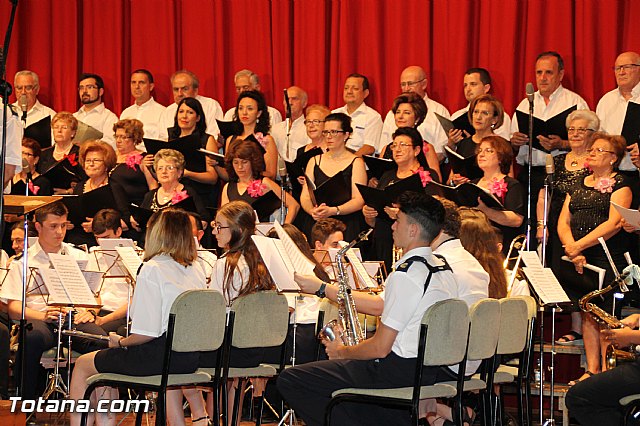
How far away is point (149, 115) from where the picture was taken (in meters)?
10.1

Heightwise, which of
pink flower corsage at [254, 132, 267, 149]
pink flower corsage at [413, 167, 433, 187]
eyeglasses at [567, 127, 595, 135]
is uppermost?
eyeglasses at [567, 127, 595, 135]

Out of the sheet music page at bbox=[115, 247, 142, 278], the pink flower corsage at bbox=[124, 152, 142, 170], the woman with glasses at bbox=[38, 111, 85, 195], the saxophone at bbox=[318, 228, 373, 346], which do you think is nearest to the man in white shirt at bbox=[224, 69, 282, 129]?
the pink flower corsage at bbox=[124, 152, 142, 170]

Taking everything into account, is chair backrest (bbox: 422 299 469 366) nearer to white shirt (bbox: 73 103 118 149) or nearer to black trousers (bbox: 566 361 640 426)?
black trousers (bbox: 566 361 640 426)

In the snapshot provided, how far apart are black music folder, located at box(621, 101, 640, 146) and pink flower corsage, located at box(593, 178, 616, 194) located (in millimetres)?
396

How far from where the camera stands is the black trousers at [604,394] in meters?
5.21

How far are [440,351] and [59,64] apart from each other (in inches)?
306

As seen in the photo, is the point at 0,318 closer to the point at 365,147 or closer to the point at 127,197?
the point at 127,197

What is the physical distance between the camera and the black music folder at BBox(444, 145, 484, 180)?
8.04m

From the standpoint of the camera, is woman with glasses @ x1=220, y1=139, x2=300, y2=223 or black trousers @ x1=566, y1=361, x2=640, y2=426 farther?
woman with glasses @ x1=220, y1=139, x2=300, y2=223

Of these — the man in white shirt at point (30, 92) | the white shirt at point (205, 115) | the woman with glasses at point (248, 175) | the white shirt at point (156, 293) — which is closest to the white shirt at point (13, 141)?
the white shirt at point (156, 293)

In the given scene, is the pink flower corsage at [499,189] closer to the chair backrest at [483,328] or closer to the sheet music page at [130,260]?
the chair backrest at [483,328]

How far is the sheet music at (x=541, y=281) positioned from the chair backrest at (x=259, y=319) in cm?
153

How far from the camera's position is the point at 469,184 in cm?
735

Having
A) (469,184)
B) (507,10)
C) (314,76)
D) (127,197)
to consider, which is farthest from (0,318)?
(507,10)
